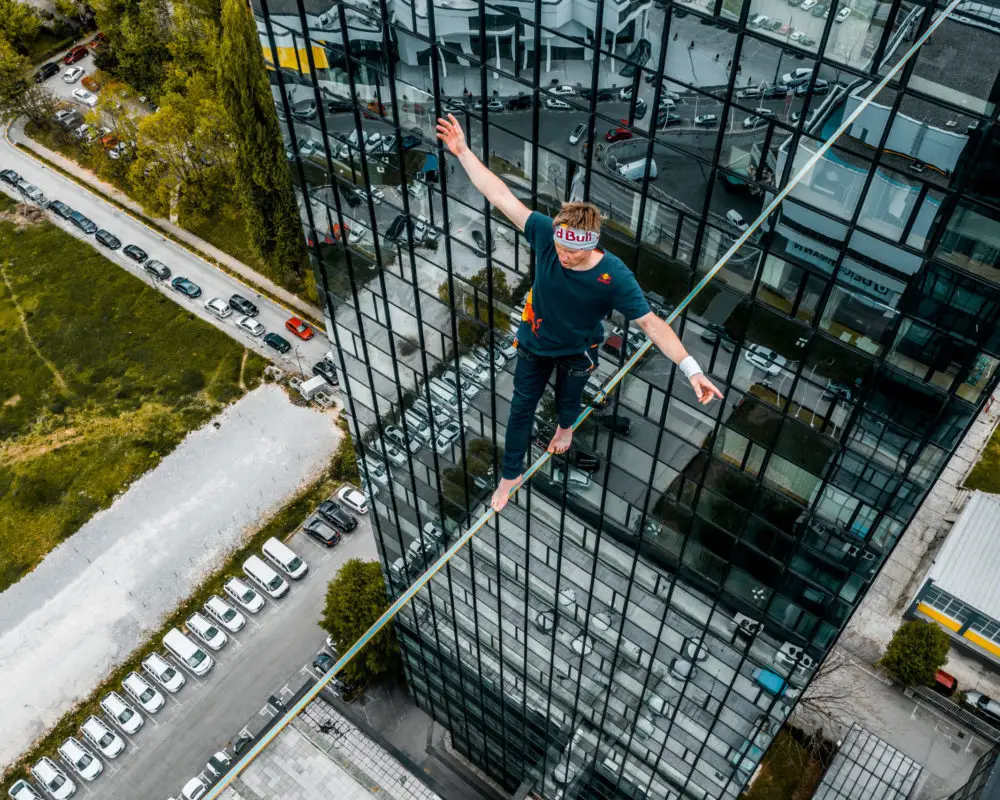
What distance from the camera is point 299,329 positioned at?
66875mm

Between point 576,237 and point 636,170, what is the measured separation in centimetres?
420

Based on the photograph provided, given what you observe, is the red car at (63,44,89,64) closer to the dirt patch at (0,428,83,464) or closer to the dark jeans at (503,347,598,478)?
the dirt patch at (0,428,83,464)

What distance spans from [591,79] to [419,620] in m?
27.1

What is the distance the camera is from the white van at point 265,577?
55.0 m

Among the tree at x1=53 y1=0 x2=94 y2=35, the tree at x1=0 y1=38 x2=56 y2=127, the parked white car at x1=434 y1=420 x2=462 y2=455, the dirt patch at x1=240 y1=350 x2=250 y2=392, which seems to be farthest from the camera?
the tree at x1=53 y1=0 x2=94 y2=35

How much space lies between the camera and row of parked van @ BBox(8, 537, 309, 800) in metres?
48.3

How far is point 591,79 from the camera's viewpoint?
57.7 ft

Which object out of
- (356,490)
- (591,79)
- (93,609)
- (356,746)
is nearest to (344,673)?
(356,746)

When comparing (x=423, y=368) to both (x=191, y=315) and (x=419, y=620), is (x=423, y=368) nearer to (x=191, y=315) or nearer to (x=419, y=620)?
(x=419, y=620)

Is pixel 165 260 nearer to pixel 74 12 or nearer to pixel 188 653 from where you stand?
pixel 188 653

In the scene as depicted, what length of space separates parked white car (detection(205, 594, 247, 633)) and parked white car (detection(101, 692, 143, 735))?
6.44 m

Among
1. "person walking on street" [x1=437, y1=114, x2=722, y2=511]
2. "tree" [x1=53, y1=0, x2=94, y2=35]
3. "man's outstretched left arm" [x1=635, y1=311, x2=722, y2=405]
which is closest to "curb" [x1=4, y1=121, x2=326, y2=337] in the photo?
"tree" [x1=53, y1=0, x2=94, y2=35]

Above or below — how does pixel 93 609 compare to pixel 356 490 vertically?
below

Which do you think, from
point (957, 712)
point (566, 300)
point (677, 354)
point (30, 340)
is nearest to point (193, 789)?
point (30, 340)
